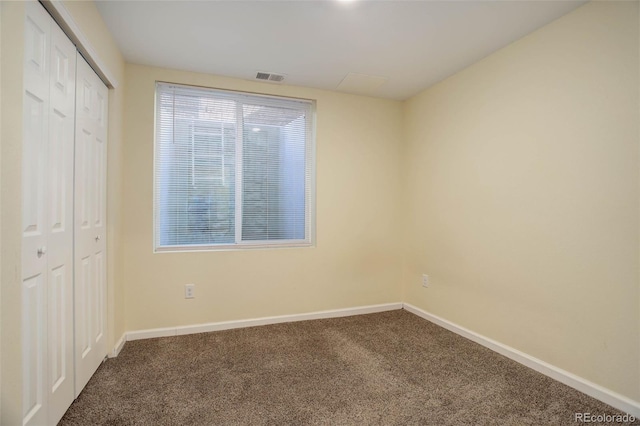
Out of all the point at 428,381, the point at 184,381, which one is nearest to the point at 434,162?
the point at 428,381

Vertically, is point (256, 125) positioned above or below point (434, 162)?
above

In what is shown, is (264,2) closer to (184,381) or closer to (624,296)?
(184,381)

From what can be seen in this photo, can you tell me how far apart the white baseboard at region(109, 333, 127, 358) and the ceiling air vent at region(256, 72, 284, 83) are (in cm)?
267

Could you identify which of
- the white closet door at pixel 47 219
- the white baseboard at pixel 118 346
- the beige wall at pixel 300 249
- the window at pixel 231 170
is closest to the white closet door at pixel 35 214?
the white closet door at pixel 47 219

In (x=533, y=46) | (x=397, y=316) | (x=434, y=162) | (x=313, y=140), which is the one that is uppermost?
(x=533, y=46)

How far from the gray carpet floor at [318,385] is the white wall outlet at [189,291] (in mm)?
363

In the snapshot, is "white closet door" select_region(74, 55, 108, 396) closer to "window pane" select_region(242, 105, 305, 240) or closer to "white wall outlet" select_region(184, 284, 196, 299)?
"white wall outlet" select_region(184, 284, 196, 299)

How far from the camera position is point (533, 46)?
232 centimetres

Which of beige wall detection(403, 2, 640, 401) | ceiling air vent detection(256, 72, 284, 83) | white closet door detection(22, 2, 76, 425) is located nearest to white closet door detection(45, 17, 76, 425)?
white closet door detection(22, 2, 76, 425)

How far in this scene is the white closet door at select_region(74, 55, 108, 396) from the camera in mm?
1899

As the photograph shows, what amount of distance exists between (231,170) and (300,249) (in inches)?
43.1

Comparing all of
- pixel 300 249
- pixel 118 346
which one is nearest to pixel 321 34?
pixel 300 249

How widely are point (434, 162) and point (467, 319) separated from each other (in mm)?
1604

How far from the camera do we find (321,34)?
2.35 meters
